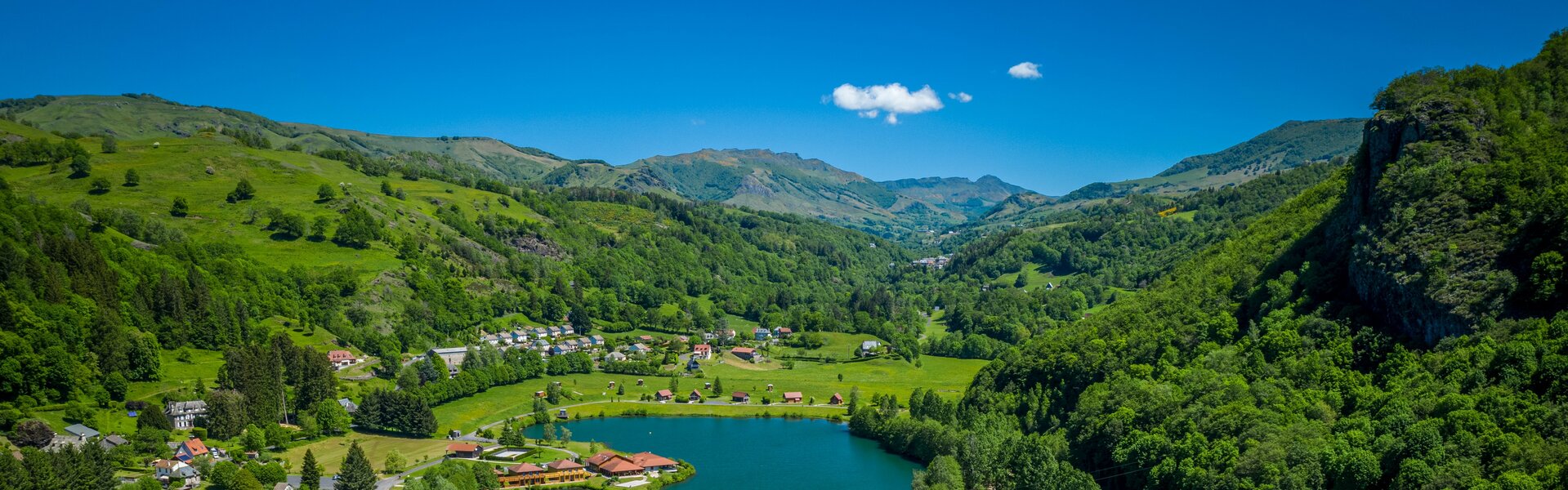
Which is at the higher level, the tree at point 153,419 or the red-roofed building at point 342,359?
the red-roofed building at point 342,359

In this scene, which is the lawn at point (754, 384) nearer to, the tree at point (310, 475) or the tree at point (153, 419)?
the tree at point (153, 419)

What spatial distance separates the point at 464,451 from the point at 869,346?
84.0 m

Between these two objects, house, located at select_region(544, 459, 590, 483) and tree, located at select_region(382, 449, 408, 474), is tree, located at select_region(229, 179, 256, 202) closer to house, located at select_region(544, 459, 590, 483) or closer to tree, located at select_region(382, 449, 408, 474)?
tree, located at select_region(382, 449, 408, 474)

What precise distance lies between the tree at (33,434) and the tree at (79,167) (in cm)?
10408

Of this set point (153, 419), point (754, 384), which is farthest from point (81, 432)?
point (754, 384)

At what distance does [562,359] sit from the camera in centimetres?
12788

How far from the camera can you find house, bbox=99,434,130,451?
6907 centimetres

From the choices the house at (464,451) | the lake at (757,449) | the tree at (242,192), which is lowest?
the lake at (757,449)

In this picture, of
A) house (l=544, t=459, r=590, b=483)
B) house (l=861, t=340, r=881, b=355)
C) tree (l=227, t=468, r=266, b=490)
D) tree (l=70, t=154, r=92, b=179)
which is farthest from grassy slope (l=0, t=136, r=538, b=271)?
house (l=544, t=459, r=590, b=483)

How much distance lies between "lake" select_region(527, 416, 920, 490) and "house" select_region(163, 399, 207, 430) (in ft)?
93.9

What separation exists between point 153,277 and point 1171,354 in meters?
103

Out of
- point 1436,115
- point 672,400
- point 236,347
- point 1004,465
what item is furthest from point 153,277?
point 1436,115

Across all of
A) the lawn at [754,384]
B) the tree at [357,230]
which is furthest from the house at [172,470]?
the tree at [357,230]

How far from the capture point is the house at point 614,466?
76875 millimetres
